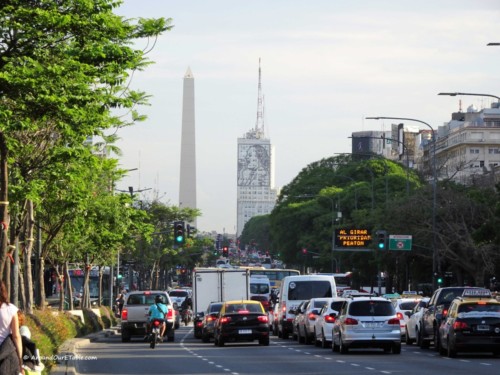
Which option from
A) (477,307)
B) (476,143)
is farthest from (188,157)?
(477,307)

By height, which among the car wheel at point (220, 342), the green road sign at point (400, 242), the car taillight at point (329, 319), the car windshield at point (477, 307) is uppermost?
the green road sign at point (400, 242)

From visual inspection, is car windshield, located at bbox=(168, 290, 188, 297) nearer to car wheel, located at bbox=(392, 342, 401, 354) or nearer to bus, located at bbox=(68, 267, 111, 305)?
bus, located at bbox=(68, 267, 111, 305)

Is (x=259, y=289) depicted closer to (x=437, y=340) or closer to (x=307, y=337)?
(x=307, y=337)

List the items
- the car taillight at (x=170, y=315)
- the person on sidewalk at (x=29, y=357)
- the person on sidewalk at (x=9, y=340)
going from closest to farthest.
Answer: the person on sidewalk at (x=9, y=340), the person on sidewalk at (x=29, y=357), the car taillight at (x=170, y=315)

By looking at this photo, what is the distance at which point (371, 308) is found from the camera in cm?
3619

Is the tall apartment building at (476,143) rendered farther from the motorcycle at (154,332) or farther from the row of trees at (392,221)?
the motorcycle at (154,332)

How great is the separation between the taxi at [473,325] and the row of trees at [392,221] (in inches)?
1010

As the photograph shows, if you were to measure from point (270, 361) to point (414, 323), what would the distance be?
40.8 feet

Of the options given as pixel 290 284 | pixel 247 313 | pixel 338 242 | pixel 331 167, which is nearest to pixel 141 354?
pixel 247 313

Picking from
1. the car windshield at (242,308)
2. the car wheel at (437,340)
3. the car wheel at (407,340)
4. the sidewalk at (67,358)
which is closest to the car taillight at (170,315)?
the sidewalk at (67,358)

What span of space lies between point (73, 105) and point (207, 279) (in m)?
34.6

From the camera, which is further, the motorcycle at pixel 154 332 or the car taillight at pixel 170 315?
the car taillight at pixel 170 315

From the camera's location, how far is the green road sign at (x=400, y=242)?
8462 centimetres

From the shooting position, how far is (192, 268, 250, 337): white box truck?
5650 centimetres
